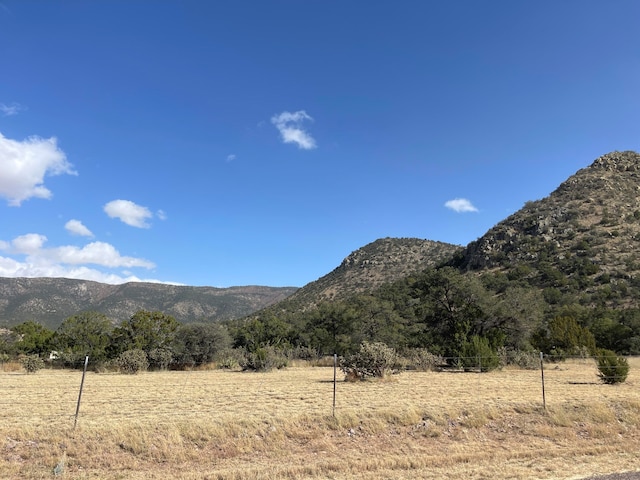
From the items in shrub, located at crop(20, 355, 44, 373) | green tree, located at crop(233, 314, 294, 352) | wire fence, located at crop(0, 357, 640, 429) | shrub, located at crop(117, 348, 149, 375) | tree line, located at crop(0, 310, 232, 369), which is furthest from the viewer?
green tree, located at crop(233, 314, 294, 352)

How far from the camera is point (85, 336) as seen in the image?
33812 millimetres

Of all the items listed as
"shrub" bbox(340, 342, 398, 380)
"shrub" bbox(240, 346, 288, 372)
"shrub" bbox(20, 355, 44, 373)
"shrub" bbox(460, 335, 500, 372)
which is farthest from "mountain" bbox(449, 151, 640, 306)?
"shrub" bbox(20, 355, 44, 373)

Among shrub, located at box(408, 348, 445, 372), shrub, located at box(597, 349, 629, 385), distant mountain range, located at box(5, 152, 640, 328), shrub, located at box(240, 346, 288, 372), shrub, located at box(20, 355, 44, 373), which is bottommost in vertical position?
shrub, located at box(20, 355, 44, 373)

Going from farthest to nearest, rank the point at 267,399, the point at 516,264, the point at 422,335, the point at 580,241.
A: the point at 516,264 < the point at 580,241 < the point at 422,335 < the point at 267,399

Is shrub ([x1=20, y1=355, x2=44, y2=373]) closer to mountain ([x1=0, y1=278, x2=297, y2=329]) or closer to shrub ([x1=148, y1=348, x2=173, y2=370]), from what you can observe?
shrub ([x1=148, y1=348, x2=173, y2=370])

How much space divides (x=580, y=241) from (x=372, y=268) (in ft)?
146

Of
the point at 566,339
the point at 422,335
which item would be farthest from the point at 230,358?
the point at 566,339

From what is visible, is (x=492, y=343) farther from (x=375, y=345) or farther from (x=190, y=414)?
(x=190, y=414)

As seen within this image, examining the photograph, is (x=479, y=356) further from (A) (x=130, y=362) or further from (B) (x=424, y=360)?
(A) (x=130, y=362)

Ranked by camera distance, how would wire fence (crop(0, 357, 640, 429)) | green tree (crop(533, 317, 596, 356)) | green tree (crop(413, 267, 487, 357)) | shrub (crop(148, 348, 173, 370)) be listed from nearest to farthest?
wire fence (crop(0, 357, 640, 429)) < green tree (crop(413, 267, 487, 357)) < shrub (crop(148, 348, 173, 370)) < green tree (crop(533, 317, 596, 356))

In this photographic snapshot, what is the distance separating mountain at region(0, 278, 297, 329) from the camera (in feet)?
306

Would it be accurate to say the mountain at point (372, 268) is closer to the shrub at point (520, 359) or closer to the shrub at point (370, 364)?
the shrub at point (520, 359)

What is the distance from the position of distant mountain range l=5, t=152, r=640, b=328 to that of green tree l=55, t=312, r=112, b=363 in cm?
1089

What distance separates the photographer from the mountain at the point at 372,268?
85750mm
